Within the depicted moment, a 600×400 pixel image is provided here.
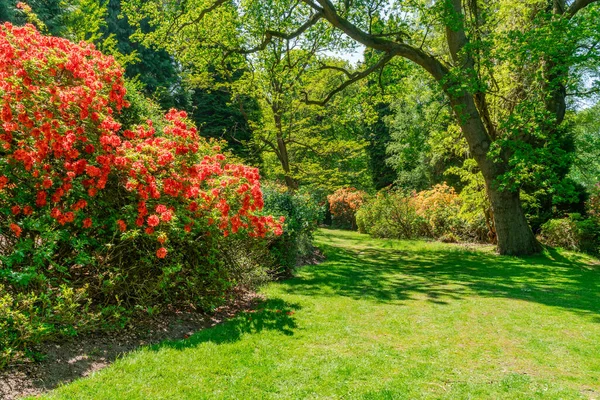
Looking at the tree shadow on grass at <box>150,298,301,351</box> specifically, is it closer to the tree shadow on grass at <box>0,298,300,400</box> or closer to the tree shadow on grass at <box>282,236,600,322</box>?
the tree shadow on grass at <box>0,298,300,400</box>

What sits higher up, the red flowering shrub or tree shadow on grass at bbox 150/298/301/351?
the red flowering shrub

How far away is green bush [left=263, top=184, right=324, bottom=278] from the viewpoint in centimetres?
902

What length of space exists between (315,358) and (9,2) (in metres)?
21.5

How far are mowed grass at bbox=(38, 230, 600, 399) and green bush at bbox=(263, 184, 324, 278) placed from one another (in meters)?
0.81

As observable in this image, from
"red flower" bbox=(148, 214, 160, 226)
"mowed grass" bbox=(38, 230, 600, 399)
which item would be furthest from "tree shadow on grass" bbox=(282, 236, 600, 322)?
"red flower" bbox=(148, 214, 160, 226)

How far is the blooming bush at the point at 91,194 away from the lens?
13.3 feet

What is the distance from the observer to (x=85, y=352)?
3.87 m

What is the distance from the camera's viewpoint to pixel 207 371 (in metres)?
3.73

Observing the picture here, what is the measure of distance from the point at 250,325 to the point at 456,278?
6.28m

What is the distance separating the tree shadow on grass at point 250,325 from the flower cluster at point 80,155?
1082mm

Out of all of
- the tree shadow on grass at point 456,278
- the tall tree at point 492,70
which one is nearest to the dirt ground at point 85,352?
the tree shadow on grass at point 456,278

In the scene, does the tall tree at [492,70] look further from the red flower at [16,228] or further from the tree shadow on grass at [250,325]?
the red flower at [16,228]

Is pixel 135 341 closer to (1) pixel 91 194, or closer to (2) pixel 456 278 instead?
(1) pixel 91 194

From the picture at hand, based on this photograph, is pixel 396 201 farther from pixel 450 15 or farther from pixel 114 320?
pixel 114 320
